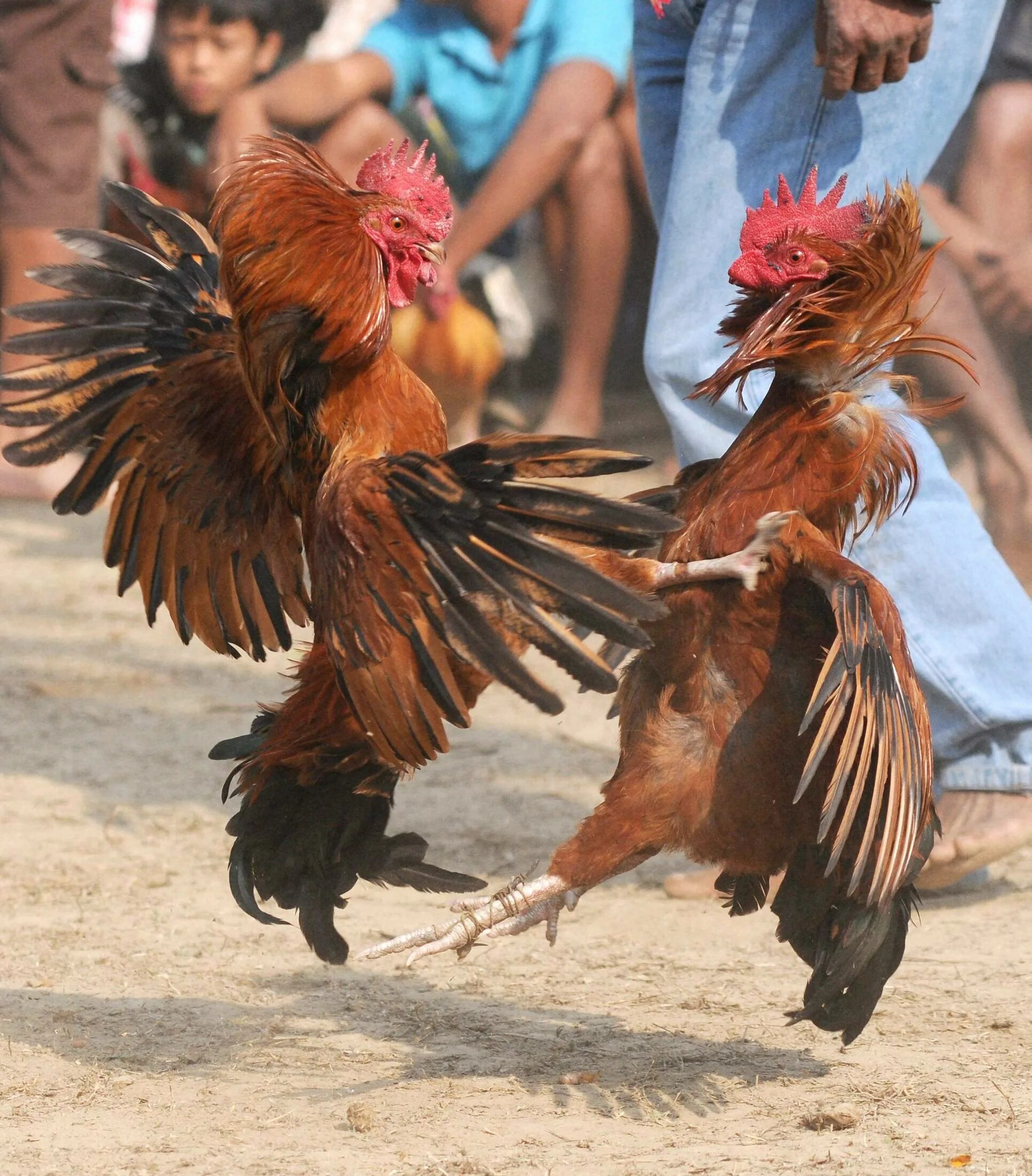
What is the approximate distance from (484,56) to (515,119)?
13.6 inches

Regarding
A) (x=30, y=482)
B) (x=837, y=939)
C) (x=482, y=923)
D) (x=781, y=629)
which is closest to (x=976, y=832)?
(x=837, y=939)

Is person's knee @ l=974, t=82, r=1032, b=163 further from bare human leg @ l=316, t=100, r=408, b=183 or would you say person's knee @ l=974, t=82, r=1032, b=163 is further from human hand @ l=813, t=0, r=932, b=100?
human hand @ l=813, t=0, r=932, b=100

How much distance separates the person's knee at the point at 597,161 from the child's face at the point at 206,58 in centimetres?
201

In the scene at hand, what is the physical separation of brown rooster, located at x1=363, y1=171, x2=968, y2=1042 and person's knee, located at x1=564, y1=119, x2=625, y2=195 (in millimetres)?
5311

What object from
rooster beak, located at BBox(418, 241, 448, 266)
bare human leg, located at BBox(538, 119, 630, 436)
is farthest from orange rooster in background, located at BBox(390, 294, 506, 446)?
rooster beak, located at BBox(418, 241, 448, 266)

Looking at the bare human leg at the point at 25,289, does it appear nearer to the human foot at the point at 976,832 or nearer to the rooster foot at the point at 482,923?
the human foot at the point at 976,832

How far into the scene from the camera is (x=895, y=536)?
3.74 meters

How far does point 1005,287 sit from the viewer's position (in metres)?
7.70

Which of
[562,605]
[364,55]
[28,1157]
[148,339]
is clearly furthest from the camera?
[364,55]

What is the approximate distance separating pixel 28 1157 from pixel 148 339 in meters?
1.73

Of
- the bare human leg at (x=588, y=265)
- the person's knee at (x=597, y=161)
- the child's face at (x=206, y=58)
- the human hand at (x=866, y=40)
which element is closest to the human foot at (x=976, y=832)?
the human hand at (x=866, y=40)

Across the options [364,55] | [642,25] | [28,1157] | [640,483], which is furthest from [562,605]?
[364,55]

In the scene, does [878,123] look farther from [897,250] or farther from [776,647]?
[776,647]

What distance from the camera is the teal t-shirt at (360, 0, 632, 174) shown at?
316 inches
